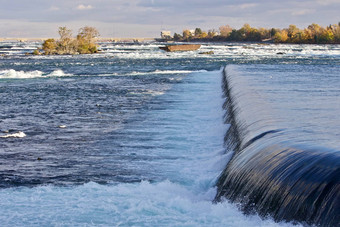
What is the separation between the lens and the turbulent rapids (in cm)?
673

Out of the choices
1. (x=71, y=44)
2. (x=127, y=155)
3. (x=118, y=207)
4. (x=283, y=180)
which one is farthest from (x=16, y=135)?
(x=71, y=44)

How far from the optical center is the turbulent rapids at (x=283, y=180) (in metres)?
6.73

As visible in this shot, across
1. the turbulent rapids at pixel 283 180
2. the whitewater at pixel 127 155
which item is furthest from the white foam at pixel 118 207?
the turbulent rapids at pixel 283 180

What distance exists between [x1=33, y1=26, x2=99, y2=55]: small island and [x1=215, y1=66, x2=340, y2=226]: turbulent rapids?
3144 inches

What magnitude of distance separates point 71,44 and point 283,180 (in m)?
85.4

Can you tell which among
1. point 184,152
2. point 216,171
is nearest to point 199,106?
point 184,152

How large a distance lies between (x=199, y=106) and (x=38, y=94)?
9797 mm

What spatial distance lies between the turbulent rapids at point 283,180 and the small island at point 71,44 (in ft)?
262

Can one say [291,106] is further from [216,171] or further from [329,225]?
[329,225]

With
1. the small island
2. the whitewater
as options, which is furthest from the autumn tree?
the whitewater

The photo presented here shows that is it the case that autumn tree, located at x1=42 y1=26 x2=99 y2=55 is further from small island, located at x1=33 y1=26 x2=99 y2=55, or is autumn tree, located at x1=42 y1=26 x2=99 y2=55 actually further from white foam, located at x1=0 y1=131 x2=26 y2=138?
white foam, located at x1=0 y1=131 x2=26 y2=138

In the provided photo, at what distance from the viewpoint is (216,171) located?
427 inches

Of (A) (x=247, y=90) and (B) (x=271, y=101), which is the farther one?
(A) (x=247, y=90)

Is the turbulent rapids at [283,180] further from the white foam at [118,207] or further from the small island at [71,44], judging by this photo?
the small island at [71,44]
